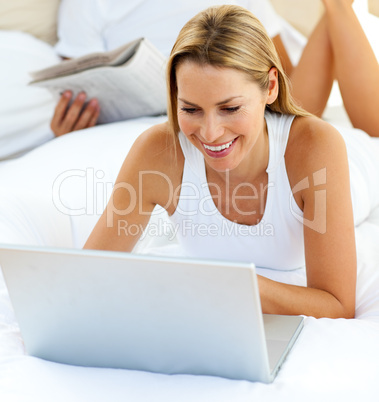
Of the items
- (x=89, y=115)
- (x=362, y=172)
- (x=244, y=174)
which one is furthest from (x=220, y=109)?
(x=89, y=115)

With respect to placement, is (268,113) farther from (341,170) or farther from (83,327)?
(83,327)

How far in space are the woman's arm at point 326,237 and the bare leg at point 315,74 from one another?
2.74ft

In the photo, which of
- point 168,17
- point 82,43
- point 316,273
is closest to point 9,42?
point 82,43

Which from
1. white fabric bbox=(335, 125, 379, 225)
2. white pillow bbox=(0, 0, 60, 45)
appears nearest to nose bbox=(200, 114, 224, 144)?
white fabric bbox=(335, 125, 379, 225)

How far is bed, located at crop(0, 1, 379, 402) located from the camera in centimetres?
77

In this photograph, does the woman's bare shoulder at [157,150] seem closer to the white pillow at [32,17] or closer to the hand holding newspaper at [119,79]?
the hand holding newspaper at [119,79]

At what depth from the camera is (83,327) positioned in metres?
0.82

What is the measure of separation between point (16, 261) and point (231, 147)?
0.46m

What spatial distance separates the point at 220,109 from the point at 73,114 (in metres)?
0.93

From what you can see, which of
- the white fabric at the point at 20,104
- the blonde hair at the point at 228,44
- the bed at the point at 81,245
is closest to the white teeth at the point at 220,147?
the blonde hair at the point at 228,44

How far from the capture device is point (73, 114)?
186cm

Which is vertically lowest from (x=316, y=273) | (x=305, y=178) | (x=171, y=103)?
(x=316, y=273)

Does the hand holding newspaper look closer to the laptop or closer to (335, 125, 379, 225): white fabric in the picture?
(335, 125, 379, 225): white fabric

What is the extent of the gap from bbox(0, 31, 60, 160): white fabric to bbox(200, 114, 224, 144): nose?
39.1 inches
